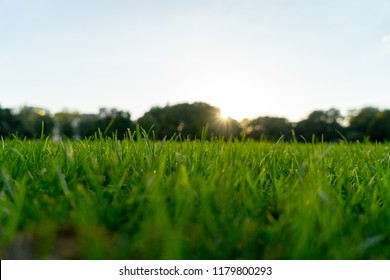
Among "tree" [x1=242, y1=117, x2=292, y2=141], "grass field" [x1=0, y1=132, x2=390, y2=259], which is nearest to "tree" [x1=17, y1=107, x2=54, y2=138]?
"tree" [x1=242, y1=117, x2=292, y2=141]

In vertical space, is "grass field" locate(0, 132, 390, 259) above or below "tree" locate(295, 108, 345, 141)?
below

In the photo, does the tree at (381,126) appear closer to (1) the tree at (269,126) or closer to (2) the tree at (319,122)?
(2) the tree at (319,122)

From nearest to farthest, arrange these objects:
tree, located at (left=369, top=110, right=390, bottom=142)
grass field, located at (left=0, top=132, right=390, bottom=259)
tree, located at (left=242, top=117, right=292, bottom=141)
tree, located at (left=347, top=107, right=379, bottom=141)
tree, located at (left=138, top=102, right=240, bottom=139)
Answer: grass field, located at (left=0, top=132, right=390, bottom=259) < tree, located at (left=369, top=110, right=390, bottom=142) < tree, located at (left=138, top=102, right=240, bottom=139) < tree, located at (left=347, top=107, right=379, bottom=141) < tree, located at (left=242, top=117, right=292, bottom=141)

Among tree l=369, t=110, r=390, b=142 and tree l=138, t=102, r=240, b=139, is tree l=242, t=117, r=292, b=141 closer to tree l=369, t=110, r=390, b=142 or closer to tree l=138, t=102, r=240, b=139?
tree l=138, t=102, r=240, b=139

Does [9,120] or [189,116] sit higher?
[189,116]

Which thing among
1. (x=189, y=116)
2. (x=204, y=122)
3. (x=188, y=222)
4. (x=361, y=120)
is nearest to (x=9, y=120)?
(x=189, y=116)

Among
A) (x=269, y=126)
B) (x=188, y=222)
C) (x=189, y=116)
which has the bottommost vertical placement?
(x=188, y=222)

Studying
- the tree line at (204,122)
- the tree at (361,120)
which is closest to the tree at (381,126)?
the tree line at (204,122)

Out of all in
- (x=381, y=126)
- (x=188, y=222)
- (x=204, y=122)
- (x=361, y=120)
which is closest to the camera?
(x=188, y=222)

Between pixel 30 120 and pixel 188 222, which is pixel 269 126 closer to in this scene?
pixel 30 120

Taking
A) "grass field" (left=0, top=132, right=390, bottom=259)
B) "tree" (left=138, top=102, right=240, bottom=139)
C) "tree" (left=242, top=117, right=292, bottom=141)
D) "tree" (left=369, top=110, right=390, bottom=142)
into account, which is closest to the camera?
"grass field" (left=0, top=132, right=390, bottom=259)

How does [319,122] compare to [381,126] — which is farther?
[319,122]

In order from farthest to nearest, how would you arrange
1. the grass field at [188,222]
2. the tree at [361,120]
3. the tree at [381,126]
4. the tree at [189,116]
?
the tree at [361,120] → the tree at [189,116] → the tree at [381,126] → the grass field at [188,222]
